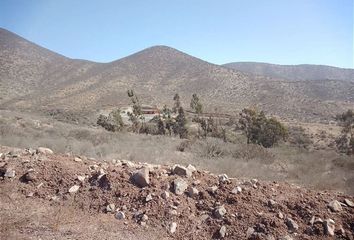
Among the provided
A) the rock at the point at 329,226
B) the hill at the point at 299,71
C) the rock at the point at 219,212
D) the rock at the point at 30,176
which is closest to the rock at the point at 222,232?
the rock at the point at 219,212

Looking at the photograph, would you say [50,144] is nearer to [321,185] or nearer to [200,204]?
[200,204]

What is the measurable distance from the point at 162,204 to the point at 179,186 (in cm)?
53

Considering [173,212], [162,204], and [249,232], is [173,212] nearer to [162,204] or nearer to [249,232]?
[162,204]

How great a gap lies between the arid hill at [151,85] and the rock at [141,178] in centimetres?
4700

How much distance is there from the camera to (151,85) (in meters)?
67.9

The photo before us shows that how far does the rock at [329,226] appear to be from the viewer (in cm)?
563

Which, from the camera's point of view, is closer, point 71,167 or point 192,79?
point 71,167

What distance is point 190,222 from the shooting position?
20.1 ft

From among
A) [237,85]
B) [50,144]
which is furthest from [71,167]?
[237,85]

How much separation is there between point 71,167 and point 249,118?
→ 2057 cm

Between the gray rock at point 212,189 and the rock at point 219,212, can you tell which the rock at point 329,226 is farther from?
the gray rock at point 212,189

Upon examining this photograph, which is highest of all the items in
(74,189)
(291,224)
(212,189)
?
(212,189)

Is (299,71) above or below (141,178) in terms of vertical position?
below

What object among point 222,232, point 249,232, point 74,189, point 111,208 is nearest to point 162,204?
point 111,208
